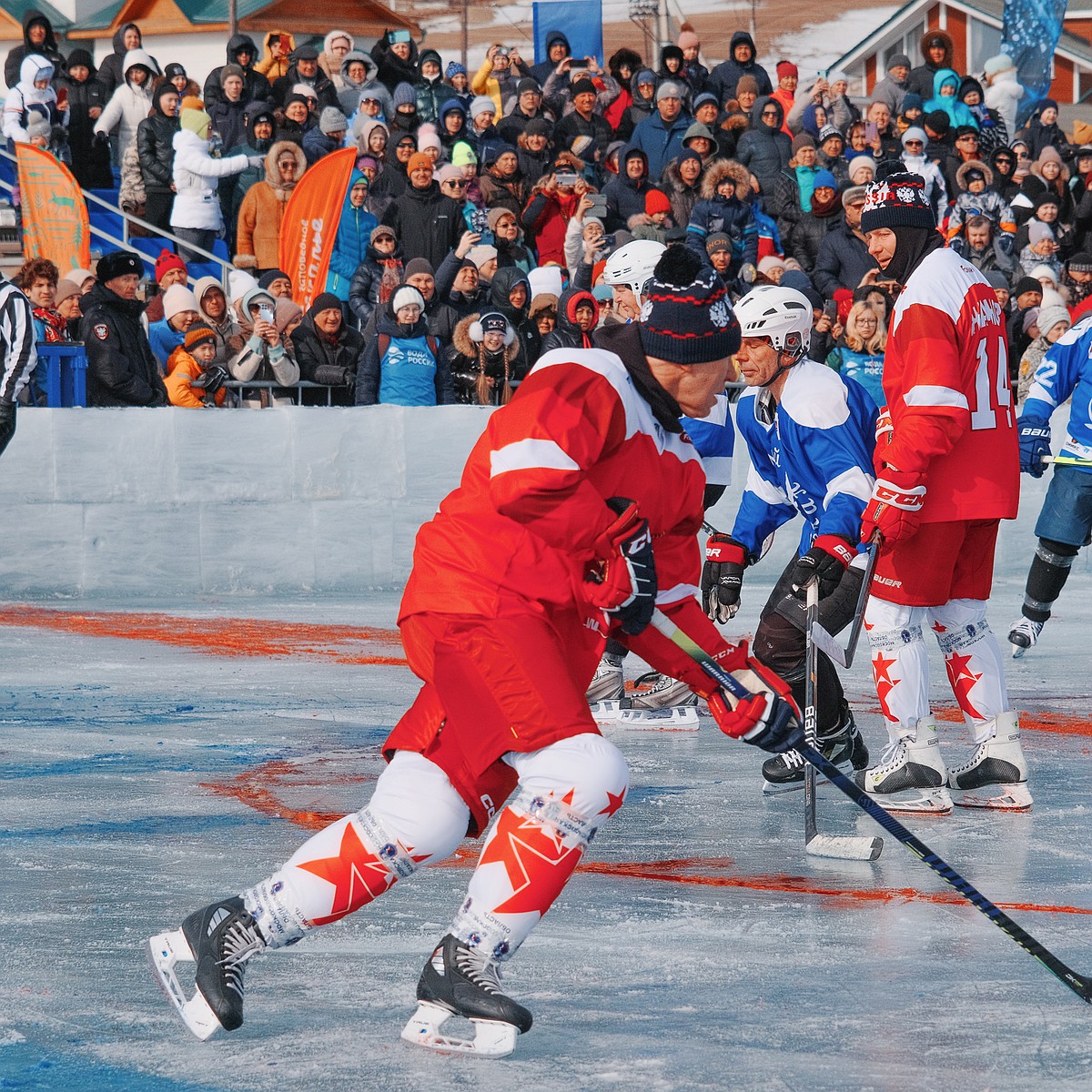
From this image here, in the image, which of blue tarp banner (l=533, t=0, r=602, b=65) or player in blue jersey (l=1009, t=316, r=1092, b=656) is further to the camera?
blue tarp banner (l=533, t=0, r=602, b=65)

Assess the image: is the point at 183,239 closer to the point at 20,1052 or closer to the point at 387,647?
the point at 387,647

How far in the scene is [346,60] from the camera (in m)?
13.8

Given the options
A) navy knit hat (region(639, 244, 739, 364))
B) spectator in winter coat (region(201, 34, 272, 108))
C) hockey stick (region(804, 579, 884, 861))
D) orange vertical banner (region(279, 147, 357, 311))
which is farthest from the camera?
spectator in winter coat (region(201, 34, 272, 108))

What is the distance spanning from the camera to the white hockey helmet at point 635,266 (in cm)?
629

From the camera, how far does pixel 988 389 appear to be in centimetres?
511

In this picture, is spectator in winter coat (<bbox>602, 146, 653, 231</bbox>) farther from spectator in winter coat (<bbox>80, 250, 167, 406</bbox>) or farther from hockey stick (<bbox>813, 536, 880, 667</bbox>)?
hockey stick (<bbox>813, 536, 880, 667</bbox>)

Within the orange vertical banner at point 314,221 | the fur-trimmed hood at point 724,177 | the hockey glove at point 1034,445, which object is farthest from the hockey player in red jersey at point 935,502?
the fur-trimmed hood at point 724,177

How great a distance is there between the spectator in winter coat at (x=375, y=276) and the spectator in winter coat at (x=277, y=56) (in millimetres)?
3242

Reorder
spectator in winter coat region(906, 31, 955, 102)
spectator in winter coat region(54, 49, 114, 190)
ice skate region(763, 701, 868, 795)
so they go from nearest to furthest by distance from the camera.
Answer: ice skate region(763, 701, 868, 795)
spectator in winter coat region(54, 49, 114, 190)
spectator in winter coat region(906, 31, 955, 102)

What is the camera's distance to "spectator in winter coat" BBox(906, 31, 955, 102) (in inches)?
633

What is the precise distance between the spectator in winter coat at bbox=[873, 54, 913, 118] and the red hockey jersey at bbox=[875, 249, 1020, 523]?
10683 millimetres

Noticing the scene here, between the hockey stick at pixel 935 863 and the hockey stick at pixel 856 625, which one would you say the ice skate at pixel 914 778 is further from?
the hockey stick at pixel 935 863

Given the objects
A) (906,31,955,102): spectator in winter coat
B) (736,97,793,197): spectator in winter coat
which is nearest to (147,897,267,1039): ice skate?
(736,97,793,197): spectator in winter coat

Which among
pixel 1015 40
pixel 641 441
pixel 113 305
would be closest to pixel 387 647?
pixel 113 305
